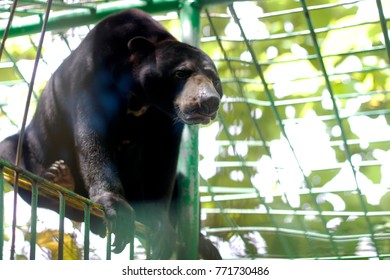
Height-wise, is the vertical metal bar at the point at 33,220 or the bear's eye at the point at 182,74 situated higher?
the bear's eye at the point at 182,74

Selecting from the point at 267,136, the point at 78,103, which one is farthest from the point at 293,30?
the point at 78,103

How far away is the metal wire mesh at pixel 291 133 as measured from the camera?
3.88 meters

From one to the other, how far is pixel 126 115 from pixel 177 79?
340 millimetres

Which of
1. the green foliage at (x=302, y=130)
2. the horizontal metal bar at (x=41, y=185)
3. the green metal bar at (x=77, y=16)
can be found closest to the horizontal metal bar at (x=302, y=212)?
the green foliage at (x=302, y=130)

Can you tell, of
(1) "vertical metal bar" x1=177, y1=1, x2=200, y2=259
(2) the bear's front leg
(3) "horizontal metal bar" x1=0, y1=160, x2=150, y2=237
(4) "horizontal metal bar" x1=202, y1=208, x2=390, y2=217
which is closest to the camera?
(3) "horizontal metal bar" x1=0, y1=160, x2=150, y2=237

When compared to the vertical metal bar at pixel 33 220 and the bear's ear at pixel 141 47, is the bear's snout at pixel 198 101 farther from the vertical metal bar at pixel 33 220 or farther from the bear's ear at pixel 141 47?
the vertical metal bar at pixel 33 220

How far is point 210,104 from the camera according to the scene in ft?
10.00

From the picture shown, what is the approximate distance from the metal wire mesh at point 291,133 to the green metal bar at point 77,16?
24 mm

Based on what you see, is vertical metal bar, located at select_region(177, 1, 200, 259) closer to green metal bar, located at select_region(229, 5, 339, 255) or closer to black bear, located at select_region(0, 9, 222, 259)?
black bear, located at select_region(0, 9, 222, 259)

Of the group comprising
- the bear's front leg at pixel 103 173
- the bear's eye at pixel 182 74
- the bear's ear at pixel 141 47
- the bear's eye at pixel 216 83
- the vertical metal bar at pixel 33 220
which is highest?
the bear's ear at pixel 141 47

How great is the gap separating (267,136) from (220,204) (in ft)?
1.60

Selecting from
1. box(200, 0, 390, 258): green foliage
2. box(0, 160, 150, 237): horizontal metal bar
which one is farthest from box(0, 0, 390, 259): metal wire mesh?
box(0, 160, 150, 237): horizontal metal bar

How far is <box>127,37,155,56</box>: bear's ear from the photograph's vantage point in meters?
3.56
